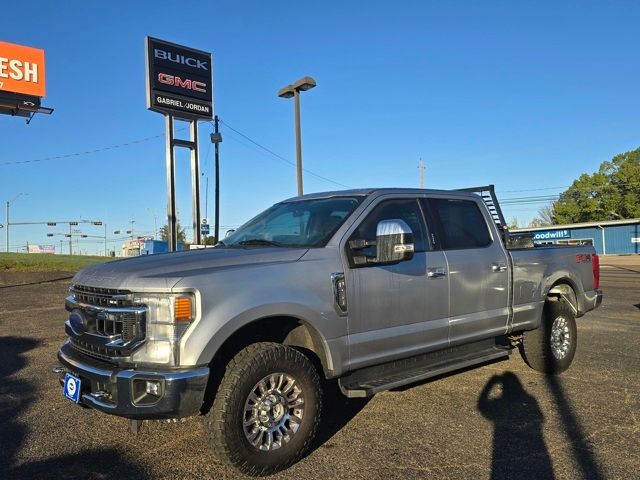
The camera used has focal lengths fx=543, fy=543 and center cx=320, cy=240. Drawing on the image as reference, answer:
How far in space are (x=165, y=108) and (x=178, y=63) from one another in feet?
6.21

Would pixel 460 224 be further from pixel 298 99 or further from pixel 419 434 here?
pixel 298 99

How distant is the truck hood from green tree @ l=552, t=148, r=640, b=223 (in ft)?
218

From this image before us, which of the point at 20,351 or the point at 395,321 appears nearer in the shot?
the point at 395,321

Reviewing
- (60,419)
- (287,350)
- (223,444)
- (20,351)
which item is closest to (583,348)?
(287,350)

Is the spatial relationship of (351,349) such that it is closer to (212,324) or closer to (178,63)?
(212,324)

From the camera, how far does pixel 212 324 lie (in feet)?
11.1

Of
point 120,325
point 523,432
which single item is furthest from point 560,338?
point 120,325

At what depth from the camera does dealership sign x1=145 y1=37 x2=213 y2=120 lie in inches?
751

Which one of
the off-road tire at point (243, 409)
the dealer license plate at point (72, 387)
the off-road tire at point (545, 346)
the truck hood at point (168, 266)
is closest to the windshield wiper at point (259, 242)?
the truck hood at point (168, 266)

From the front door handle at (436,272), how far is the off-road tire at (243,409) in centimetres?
140

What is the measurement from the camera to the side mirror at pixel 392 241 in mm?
4051

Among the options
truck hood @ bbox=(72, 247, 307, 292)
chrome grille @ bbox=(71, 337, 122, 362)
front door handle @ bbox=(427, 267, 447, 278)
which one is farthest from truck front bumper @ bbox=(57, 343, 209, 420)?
front door handle @ bbox=(427, 267, 447, 278)

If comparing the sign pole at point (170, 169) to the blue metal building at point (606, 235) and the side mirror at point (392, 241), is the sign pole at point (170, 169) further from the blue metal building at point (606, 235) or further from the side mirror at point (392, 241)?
the blue metal building at point (606, 235)

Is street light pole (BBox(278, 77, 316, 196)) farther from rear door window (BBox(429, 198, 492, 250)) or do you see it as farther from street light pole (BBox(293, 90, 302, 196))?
rear door window (BBox(429, 198, 492, 250))
